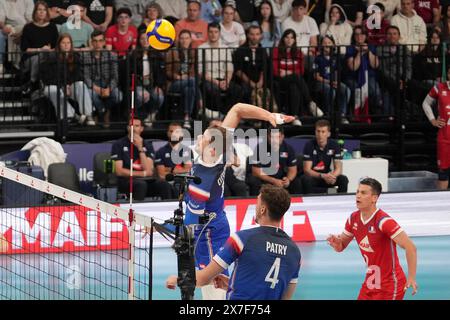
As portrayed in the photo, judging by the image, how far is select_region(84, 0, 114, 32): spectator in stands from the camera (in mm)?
A: 17594

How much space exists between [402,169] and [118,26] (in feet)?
16.8

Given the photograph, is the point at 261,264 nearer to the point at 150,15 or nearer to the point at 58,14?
the point at 150,15

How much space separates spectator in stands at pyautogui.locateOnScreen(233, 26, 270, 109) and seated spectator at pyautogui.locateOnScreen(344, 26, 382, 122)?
1.47m

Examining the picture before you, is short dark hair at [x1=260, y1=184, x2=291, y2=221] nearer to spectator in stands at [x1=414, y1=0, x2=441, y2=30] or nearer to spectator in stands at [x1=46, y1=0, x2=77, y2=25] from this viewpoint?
spectator in stands at [x1=46, y1=0, x2=77, y2=25]

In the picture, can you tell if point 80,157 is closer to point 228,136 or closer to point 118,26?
point 118,26

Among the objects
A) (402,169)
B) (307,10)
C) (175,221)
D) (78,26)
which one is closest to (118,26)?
(78,26)

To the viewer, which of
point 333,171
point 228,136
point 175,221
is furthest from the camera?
point 333,171

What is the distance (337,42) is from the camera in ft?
60.1

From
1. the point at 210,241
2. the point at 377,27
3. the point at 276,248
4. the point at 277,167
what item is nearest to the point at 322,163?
the point at 277,167

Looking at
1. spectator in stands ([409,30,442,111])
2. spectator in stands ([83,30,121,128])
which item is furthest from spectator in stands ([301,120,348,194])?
spectator in stands ([83,30,121,128])

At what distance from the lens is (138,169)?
15.7 m

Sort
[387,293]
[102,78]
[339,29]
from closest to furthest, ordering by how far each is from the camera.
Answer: [387,293] < [102,78] < [339,29]

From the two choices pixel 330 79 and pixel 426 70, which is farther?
pixel 426 70

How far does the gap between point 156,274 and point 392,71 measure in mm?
6832
